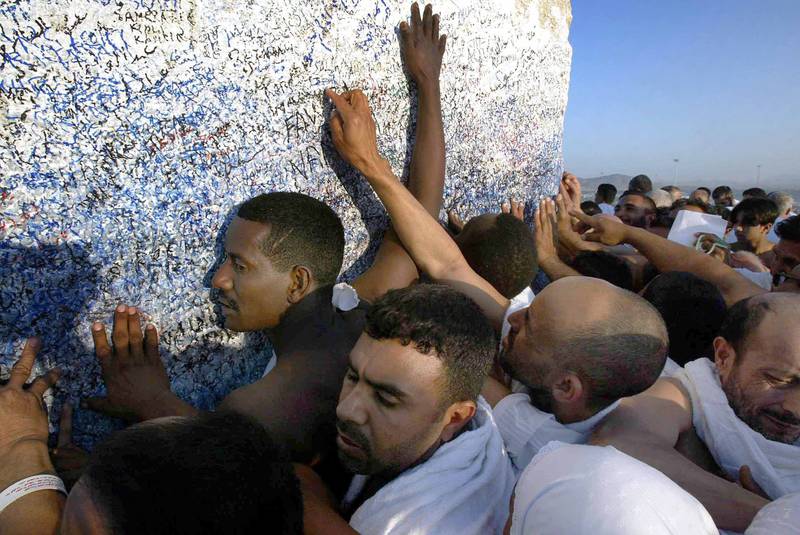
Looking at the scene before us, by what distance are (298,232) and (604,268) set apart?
81.1 inches

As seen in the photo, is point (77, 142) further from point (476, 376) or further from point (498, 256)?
point (498, 256)

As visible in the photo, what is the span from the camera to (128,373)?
5.34 ft

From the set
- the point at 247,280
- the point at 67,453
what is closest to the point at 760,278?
the point at 247,280

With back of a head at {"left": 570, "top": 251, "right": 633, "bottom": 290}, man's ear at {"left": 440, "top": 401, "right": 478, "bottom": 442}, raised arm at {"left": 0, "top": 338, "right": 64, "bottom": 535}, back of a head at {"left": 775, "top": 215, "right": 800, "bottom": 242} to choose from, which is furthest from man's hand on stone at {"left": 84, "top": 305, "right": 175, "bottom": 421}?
back of a head at {"left": 775, "top": 215, "right": 800, "bottom": 242}

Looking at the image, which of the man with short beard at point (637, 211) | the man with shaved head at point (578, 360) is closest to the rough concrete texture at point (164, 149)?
the man with shaved head at point (578, 360)

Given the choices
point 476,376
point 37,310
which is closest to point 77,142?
point 37,310

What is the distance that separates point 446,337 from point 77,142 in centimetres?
117

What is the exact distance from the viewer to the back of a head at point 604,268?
120 inches

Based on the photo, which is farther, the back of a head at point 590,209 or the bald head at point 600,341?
the back of a head at point 590,209

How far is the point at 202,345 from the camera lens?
1.87 metres

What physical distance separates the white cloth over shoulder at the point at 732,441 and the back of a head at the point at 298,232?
1349 millimetres

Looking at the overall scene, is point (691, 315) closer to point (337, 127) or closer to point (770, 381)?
point (770, 381)

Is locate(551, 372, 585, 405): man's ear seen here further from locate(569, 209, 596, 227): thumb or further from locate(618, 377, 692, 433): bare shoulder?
locate(569, 209, 596, 227): thumb

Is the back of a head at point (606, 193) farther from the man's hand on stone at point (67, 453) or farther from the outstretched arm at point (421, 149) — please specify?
the man's hand on stone at point (67, 453)
